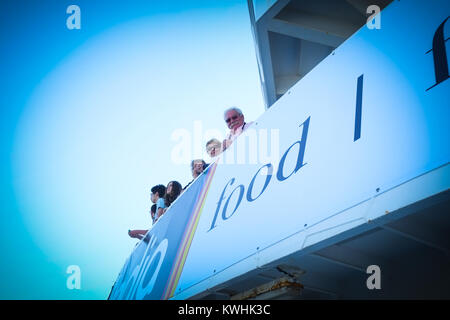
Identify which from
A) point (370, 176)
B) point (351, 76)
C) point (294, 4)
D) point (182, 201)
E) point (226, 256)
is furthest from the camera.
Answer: point (294, 4)

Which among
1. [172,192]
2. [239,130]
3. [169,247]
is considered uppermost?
[239,130]

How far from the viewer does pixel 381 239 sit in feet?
5.90

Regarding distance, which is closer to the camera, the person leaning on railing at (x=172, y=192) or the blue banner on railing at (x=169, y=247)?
the blue banner on railing at (x=169, y=247)

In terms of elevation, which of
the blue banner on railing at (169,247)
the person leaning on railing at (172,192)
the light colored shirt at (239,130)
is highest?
the light colored shirt at (239,130)

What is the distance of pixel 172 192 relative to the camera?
4121 mm

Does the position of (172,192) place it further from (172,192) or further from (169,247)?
(169,247)

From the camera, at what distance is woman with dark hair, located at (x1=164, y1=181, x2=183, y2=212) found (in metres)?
4.11

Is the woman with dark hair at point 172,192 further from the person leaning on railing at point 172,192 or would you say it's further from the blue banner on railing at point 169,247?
the blue banner on railing at point 169,247

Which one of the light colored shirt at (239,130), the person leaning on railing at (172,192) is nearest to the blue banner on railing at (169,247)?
the light colored shirt at (239,130)

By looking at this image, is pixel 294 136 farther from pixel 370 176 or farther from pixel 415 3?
pixel 415 3

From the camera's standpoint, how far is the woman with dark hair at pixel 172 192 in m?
4.11

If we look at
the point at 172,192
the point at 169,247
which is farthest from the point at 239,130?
the point at 172,192

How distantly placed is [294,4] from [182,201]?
239 cm
